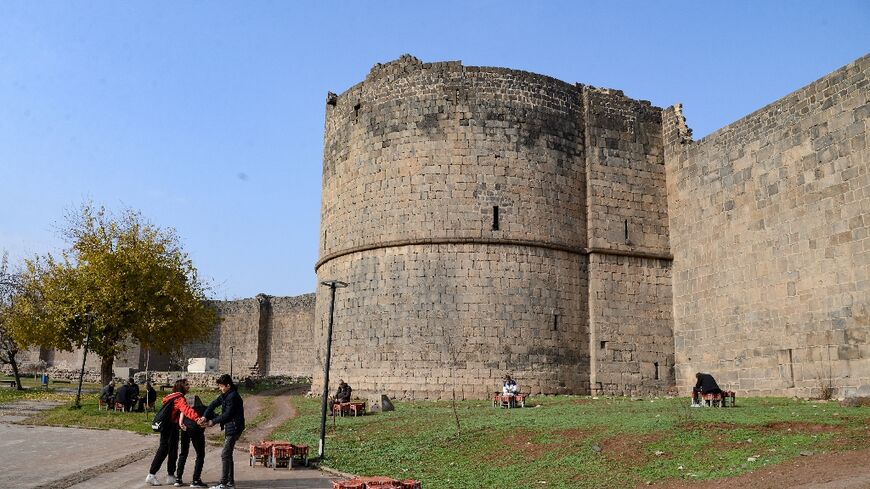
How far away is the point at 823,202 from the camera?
16.3 m

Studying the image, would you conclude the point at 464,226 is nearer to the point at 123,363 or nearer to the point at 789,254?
the point at 789,254

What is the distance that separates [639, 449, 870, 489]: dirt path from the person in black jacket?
15.4 ft

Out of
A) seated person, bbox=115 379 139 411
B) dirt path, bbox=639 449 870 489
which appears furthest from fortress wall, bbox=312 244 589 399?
dirt path, bbox=639 449 870 489

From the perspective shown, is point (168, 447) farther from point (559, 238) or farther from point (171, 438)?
point (559, 238)

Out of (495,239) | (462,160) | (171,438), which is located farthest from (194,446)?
(462,160)

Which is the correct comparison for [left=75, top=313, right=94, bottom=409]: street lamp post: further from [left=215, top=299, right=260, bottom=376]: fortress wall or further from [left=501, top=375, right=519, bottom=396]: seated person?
[left=215, top=299, right=260, bottom=376]: fortress wall

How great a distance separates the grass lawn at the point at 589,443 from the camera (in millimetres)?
9078

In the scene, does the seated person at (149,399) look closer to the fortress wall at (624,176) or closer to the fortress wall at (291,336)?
the fortress wall at (624,176)

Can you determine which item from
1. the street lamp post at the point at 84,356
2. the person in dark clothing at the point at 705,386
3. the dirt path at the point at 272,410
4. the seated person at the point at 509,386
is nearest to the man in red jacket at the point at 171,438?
the dirt path at the point at 272,410

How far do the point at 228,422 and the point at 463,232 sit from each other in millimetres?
10935

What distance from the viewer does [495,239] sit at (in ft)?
63.2

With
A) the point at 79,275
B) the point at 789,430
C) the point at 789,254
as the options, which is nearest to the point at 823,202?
the point at 789,254

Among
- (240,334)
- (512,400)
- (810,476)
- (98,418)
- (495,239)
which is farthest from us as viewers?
(240,334)

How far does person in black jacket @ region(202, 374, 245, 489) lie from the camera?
8695 mm
